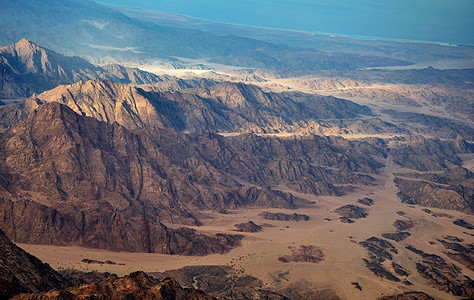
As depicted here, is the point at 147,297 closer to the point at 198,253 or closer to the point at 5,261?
the point at 5,261

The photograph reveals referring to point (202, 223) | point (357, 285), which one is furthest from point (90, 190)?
point (357, 285)

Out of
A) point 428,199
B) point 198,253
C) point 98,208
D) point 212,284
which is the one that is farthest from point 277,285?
point 428,199

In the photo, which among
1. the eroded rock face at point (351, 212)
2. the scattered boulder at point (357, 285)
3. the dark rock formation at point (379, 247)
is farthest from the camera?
the eroded rock face at point (351, 212)

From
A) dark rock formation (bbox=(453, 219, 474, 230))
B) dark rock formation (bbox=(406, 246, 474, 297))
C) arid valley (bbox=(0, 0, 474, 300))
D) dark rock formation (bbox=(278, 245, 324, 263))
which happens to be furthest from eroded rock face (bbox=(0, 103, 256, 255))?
dark rock formation (bbox=(453, 219, 474, 230))

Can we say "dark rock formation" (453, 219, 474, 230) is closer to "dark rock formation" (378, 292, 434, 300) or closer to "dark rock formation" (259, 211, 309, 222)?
"dark rock formation" (259, 211, 309, 222)

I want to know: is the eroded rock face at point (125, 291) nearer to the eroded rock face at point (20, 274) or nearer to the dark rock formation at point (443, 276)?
the eroded rock face at point (20, 274)

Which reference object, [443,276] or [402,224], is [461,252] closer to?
[402,224]

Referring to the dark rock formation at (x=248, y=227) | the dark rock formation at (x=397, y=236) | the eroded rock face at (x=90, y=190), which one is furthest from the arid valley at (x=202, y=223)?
the dark rock formation at (x=397, y=236)
